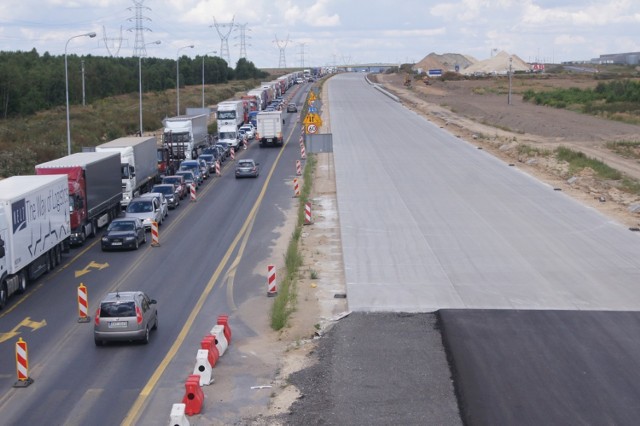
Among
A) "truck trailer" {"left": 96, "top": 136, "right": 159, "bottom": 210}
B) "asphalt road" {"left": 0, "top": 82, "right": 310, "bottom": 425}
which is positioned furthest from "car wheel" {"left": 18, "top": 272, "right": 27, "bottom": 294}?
"truck trailer" {"left": 96, "top": 136, "right": 159, "bottom": 210}

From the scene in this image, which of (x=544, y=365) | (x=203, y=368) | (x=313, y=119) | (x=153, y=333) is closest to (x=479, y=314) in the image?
(x=544, y=365)

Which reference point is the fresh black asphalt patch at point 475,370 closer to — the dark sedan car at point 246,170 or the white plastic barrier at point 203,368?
the white plastic barrier at point 203,368

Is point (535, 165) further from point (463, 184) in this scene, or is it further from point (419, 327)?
point (419, 327)

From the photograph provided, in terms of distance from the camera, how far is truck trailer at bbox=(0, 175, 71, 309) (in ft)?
88.9

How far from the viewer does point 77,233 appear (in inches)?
1433

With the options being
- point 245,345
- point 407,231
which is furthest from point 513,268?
point 245,345

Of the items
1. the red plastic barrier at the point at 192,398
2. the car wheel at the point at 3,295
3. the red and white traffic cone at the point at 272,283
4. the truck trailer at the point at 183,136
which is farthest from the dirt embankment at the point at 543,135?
the red plastic barrier at the point at 192,398

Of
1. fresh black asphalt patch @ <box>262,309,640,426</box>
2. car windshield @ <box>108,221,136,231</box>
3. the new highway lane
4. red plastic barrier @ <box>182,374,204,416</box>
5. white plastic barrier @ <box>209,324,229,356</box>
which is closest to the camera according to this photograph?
fresh black asphalt patch @ <box>262,309,640,426</box>

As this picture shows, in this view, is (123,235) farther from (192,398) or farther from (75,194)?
(192,398)

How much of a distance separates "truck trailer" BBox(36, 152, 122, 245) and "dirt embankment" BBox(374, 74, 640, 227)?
75.1 feet

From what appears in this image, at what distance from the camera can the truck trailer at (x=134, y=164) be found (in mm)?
45656

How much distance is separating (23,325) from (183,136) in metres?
40.6

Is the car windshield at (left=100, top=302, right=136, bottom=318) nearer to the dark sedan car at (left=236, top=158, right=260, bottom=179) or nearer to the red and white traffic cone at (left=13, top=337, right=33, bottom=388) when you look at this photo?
the red and white traffic cone at (left=13, top=337, right=33, bottom=388)

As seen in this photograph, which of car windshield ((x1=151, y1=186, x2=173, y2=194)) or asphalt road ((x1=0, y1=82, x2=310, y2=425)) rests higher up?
car windshield ((x1=151, y1=186, x2=173, y2=194))
